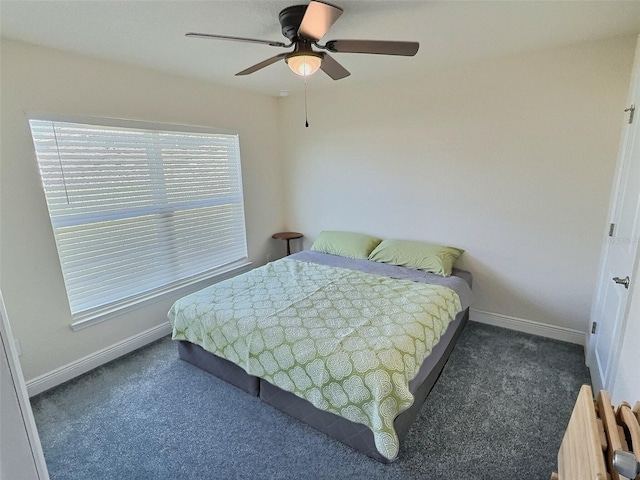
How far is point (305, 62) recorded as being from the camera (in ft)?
5.90

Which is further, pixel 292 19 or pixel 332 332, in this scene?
pixel 332 332

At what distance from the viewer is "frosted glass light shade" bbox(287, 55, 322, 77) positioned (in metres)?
1.78

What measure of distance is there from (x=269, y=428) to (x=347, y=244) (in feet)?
6.64

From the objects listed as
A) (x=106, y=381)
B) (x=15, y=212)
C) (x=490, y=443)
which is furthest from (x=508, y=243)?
(x=15, y=212)

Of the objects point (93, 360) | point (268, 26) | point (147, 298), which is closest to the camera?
point (268, 26)

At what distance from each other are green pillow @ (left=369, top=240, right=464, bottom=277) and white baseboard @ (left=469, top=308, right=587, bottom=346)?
2.05 ft

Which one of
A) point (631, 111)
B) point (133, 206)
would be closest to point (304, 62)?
point (133, 206)

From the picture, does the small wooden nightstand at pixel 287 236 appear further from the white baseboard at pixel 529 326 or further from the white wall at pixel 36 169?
the white baseboard at pixel 529 326

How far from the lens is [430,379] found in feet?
7.00

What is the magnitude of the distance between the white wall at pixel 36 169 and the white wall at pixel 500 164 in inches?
62.2

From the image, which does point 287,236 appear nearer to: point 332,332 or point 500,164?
point 332,332

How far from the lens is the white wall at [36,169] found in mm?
2045

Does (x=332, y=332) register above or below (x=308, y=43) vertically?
below

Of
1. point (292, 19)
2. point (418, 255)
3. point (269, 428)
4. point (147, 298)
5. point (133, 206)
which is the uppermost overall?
point (292, 19)
